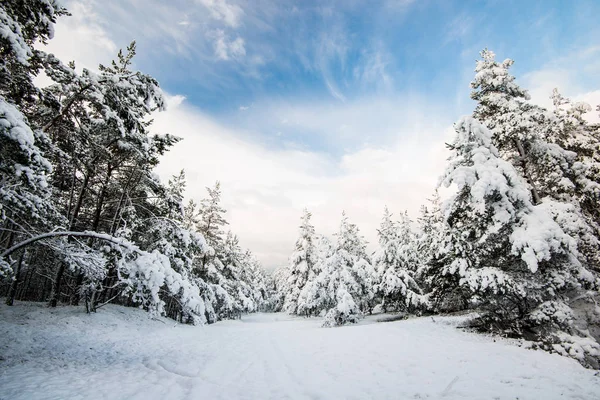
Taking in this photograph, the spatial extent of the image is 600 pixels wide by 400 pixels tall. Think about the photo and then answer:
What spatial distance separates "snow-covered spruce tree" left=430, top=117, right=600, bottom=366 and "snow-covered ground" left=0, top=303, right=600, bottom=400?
168 cm

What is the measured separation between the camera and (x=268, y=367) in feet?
30.6

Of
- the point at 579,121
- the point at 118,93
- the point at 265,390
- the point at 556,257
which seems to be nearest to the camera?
the point at 265,390

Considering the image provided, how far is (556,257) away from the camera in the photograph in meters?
10.3

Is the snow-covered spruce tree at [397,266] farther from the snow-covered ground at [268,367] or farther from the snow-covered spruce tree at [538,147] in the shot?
the snow-covered spruce tree at [538,147]

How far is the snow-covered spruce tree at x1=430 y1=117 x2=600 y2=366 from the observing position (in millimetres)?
9789

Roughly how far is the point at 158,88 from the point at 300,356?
36.5 feet

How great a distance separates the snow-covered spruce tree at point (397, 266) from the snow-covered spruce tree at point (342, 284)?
63.9 inches

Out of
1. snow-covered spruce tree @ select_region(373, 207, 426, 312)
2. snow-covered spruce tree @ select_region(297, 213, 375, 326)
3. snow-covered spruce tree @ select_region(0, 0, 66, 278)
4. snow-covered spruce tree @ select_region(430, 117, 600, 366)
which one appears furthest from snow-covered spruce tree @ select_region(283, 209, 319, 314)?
snow-covered spruce tree @ select_region(0, 0, 66, 278)

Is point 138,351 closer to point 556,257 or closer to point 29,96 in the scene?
point 29,96

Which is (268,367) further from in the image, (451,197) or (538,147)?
(538,147)

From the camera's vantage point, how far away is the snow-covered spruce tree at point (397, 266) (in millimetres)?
24750

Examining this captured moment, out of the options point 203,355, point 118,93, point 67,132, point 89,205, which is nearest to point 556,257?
point 203,355

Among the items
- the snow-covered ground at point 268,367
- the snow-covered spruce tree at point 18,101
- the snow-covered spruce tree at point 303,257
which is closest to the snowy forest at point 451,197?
the snow-covered spruce tree at point 18,101

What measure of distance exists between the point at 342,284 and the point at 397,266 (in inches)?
262
